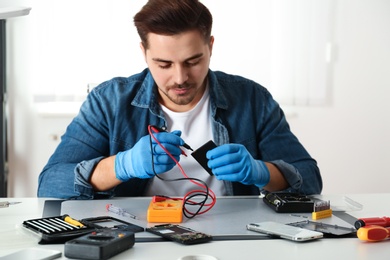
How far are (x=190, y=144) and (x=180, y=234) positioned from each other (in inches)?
27.4

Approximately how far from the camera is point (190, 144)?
1.87 m

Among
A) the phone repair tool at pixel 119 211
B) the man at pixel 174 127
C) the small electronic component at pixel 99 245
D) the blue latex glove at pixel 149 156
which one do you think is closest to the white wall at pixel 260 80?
the man at pixel 174 127

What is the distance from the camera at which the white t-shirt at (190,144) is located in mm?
1817

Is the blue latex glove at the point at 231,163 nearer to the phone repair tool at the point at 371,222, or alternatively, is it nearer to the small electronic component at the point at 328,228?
the small electronic component at the point at 328,228

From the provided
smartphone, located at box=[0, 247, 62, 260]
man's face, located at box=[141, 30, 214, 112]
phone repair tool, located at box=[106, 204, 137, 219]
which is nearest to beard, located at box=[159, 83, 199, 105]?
man's face, located at box=[141, 30, 214, 112]

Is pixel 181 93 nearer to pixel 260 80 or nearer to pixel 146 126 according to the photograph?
pixel 146 126

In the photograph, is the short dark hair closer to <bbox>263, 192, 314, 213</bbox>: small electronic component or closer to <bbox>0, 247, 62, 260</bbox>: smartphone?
<bbox>263, 192, 314, 213</bbox>: small electronic component

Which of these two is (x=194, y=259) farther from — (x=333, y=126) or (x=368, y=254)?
(x=333, y=126)

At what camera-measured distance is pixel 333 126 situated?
3.54m

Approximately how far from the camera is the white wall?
3229mm

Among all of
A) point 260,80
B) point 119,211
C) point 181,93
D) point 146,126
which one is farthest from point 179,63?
point 260,80

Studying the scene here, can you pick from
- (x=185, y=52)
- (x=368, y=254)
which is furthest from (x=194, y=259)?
(x=185, y=52)

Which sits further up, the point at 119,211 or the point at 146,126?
the point at 146,126

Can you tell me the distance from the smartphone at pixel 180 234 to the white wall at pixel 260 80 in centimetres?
210
